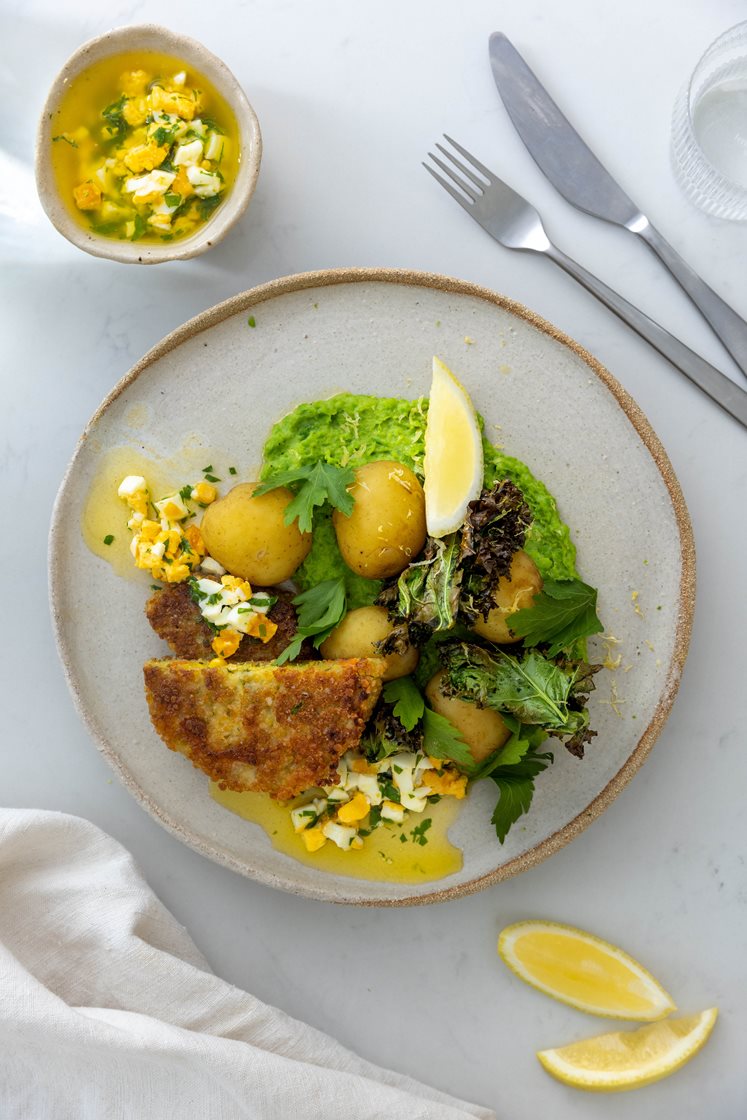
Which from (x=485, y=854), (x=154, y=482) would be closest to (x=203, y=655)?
(x=154, y=482)

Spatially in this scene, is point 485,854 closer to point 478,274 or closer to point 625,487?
point 625,487

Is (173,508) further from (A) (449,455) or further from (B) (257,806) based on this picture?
(B) (257,806)

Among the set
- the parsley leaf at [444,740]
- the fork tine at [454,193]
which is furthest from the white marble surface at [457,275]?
the parsley leaf at [444,740]

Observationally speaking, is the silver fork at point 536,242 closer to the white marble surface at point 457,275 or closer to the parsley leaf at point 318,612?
the white marble surface at point 457,275

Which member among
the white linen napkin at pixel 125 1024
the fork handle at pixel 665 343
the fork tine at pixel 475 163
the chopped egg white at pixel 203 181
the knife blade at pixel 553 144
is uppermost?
the knife blade at pixel 553 144

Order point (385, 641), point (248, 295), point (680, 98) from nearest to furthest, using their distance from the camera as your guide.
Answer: point (385, 641), point (248, 295), point (680, 98)

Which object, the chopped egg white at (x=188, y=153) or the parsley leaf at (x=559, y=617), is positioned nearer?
the parsley leaf at (x=559, y=617)

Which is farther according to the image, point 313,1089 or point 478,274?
point 478,274
